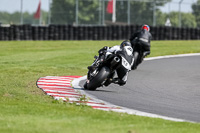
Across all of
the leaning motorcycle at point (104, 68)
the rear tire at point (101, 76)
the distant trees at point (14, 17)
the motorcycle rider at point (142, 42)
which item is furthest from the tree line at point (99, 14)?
the rear tire at point (101, 76)

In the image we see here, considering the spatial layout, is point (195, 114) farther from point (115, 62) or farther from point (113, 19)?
point (113, 19)

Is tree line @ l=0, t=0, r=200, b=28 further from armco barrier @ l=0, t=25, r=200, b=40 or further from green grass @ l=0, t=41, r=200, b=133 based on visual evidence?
green grass @ l=0, t=41, r=200, b=133

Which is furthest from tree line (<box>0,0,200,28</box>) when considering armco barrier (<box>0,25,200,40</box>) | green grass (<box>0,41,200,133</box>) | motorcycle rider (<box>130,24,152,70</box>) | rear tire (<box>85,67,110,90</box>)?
rear tire (<box>85,67,110,90</box>)

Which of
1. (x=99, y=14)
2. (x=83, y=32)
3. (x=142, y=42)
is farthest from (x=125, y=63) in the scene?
(x=99, y=14)

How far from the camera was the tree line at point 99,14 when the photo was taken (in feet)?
111

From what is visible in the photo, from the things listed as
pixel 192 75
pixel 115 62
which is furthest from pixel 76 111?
pixel 192 75

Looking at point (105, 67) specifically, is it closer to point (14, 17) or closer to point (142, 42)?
point (142, 42)

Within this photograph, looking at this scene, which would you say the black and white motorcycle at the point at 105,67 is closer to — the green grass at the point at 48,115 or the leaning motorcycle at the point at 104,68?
the leaning motorcycle at the point at 104,68

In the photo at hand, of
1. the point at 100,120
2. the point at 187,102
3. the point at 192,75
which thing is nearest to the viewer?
the point at 100,120

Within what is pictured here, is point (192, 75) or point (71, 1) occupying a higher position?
point (71, 1)

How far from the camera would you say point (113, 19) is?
38375 millimetres

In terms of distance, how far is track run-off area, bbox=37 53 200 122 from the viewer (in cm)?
836

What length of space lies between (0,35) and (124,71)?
1685 cm

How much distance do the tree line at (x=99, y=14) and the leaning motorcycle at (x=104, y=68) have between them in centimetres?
2257
